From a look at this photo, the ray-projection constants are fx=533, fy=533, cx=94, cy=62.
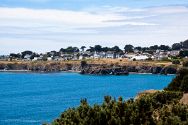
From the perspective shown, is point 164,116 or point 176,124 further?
point 164,116

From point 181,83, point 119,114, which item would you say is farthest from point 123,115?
point 181,83

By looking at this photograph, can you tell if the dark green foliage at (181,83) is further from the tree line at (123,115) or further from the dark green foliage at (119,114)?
the dark green foliage at (119,114)

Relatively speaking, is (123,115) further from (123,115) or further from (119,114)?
(119,114)

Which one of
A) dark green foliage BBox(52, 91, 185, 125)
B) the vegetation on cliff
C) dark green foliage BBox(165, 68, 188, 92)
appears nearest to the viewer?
the vegetation on cliff

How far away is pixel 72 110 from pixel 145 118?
17.5 feet

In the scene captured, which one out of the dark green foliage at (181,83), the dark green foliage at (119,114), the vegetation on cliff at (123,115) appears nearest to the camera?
the vegetation on cliff at (123,115)

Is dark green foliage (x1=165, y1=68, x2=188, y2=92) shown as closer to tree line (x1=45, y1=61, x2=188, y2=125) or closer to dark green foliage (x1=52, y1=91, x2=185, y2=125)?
tree line (x1=45, y1=61, x2=188, y2=125)

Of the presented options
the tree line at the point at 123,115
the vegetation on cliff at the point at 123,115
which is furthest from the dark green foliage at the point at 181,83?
the vegetation on cliff at the point at 123,115

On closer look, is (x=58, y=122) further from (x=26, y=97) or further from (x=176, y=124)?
(x=26, y=97)

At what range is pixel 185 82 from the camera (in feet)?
236

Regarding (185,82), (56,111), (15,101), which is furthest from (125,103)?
(15,101)

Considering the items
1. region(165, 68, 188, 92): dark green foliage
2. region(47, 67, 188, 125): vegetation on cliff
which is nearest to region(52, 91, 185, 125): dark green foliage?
region(47, 67, 188, 125): vegetation on cliff

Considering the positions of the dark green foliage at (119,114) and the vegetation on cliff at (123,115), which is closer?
the vegetation on cliff at (123,115)

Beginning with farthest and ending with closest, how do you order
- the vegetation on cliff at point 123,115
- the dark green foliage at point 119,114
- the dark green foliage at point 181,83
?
the dark green foliage at point 181,83, the dark green foliage at point 119,114, the vegetation on cliff at point 123,115
